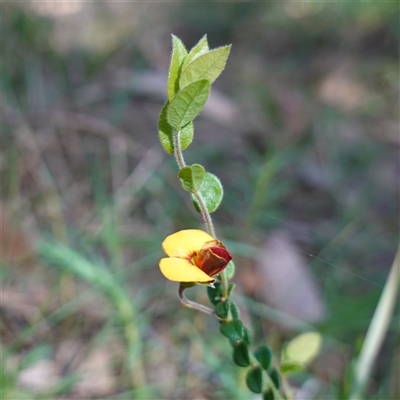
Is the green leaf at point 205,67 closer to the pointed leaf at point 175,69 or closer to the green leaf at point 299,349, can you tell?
the pointed leaf at point 175,69

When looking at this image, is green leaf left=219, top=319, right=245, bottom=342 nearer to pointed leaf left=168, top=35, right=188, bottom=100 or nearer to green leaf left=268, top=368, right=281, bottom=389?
green leaf left=268, top=368, right=281, bottom=389

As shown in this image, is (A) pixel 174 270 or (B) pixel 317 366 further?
(B) pixel 317 366

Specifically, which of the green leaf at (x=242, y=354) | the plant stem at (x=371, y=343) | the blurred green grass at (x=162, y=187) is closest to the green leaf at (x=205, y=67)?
the green leaf at (x=242, y=354)

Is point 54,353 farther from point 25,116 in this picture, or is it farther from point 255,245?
point 25,116

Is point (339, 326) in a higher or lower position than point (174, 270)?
lower

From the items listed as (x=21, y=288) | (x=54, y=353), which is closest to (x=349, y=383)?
(x=54, y=353)

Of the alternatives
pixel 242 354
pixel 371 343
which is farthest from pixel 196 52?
pixel 371 343
